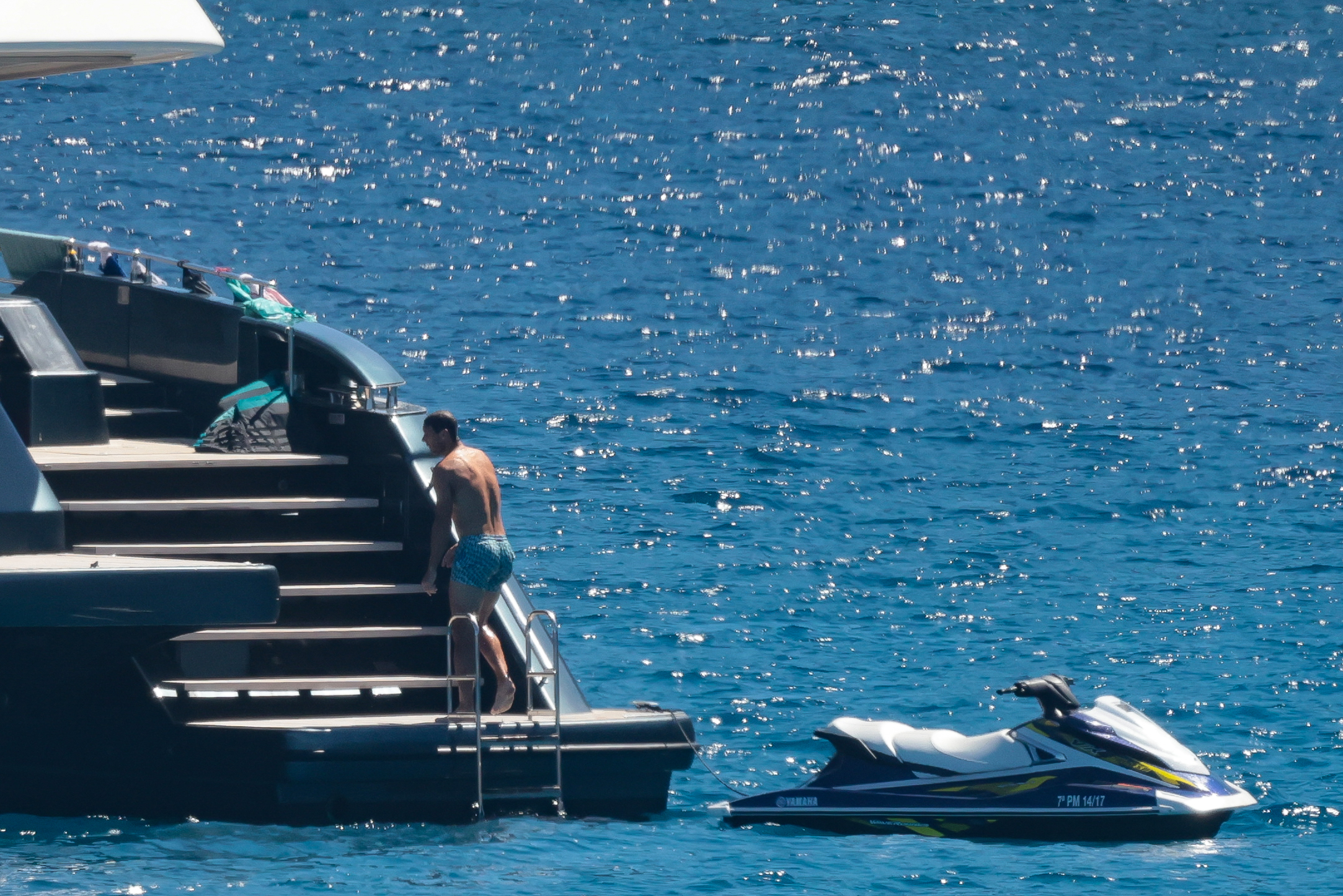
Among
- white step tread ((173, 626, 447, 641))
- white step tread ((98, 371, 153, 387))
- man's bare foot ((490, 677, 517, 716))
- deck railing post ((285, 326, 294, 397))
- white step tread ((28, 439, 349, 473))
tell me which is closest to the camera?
man's bare foot ((490, 677, 517, 716))

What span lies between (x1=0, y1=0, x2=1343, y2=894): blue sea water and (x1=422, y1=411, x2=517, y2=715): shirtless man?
0.96 m

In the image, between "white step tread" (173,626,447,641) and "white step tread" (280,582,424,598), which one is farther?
"white step tread" (280,582,424,598)

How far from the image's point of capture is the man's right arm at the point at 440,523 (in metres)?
10.2

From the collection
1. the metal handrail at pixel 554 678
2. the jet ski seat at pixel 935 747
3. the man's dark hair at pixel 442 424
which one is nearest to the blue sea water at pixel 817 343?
the metal handrail at pixel 554 678

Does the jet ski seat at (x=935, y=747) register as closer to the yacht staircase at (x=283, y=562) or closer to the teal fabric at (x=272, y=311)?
the yacht staircase at (x=283, y=562)

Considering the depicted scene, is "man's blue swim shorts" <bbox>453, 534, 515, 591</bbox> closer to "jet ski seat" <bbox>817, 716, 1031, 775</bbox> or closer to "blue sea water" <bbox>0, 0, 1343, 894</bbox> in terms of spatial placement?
"blue sea water" <bbox>0, 0, 1343, 894</bbox>

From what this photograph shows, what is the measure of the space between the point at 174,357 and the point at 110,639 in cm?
543

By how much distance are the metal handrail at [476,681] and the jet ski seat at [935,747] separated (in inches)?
79.2

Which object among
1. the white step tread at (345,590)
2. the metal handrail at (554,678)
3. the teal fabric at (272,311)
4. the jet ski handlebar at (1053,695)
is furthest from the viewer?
the teal fabric at (272,311)

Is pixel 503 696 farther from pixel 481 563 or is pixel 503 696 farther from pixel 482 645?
pixel 481 563

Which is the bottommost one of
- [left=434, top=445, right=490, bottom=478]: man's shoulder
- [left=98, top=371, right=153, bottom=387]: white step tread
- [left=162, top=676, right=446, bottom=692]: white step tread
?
[left=162, top=676, right=446, bottom=692]: white step tread

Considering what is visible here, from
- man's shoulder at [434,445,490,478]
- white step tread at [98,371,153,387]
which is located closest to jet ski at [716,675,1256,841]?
man's shoulder at [434,445,490,478]

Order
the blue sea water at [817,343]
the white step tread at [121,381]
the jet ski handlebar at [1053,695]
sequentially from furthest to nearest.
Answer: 1. the white step tread at [121,381]
2. the blue sea water at [817,343]
3. the jet ski handlebar at [1053,695]

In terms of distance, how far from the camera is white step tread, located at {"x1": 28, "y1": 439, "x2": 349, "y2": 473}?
11195 mm
